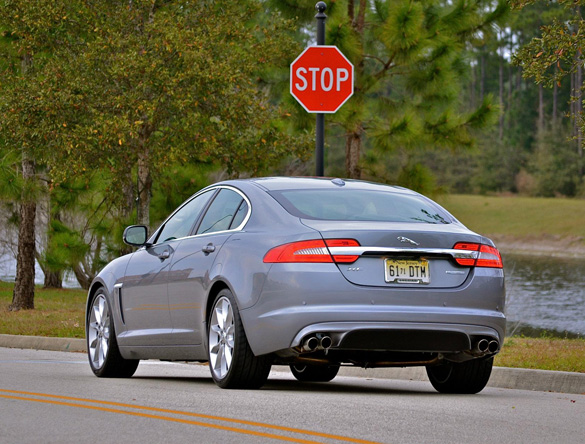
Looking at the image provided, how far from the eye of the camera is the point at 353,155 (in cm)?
2564

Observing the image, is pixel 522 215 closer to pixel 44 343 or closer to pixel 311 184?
pixel 44 343

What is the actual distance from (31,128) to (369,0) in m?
10.0

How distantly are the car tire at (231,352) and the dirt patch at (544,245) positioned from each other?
59.2 meters

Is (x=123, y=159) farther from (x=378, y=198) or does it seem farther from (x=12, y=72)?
(x=378, y=198)

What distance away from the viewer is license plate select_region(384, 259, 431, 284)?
8352 millimetres

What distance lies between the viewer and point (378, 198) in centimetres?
932

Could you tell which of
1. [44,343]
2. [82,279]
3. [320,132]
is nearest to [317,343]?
[320,132]

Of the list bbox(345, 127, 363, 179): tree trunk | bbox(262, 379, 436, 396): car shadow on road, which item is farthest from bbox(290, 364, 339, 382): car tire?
bbox(345, 127, 363, 179): tree trunk

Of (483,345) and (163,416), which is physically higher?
(483,345)

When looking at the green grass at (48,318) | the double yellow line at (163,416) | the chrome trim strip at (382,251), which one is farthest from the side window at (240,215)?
the green grass at (48,318)

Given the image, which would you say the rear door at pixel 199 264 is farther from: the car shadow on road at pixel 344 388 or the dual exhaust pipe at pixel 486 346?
the dual exhaust pipe at pixel 486 346

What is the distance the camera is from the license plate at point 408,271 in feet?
27.4

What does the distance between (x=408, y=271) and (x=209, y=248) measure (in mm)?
1677

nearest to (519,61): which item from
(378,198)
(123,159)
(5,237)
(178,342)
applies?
(378,198)
